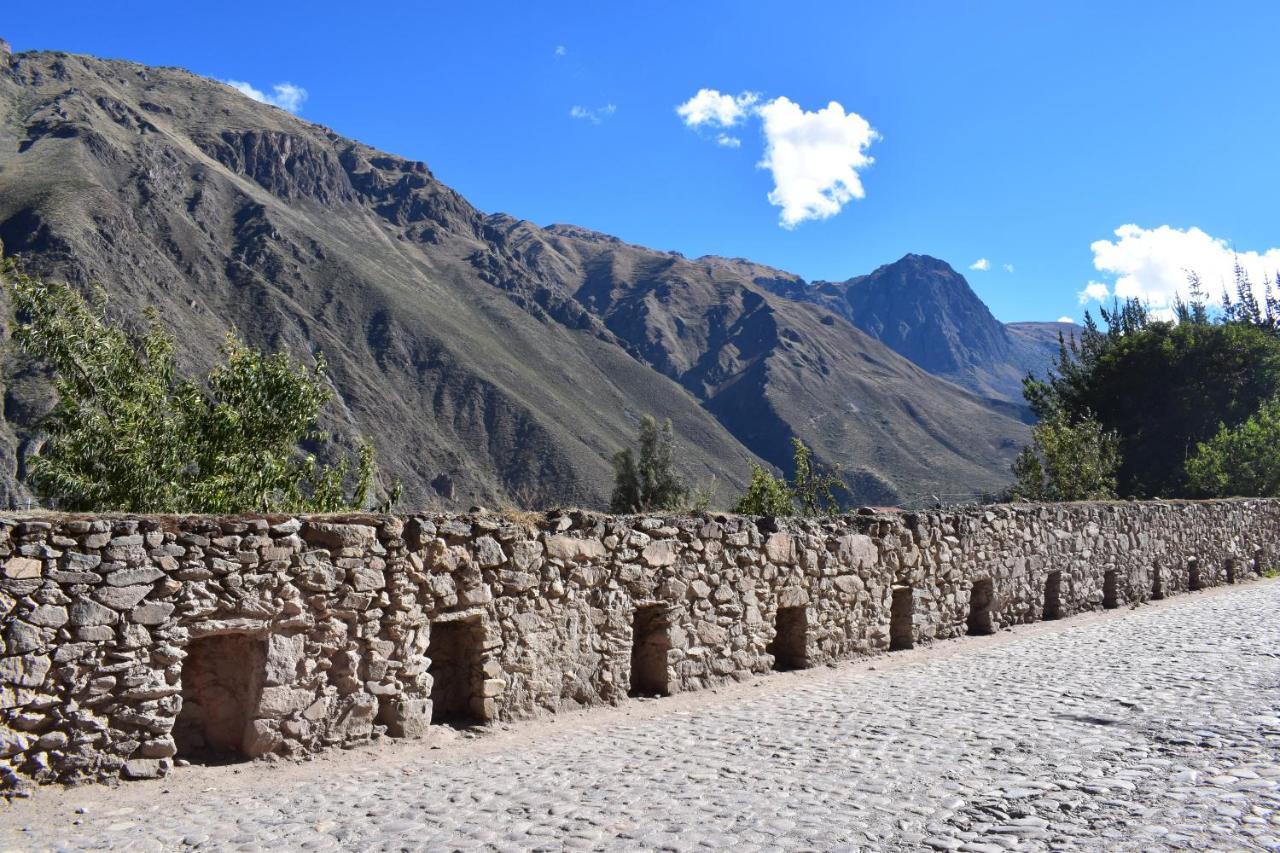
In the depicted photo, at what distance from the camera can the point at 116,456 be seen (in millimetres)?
11844

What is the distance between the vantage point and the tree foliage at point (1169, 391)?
37062mm

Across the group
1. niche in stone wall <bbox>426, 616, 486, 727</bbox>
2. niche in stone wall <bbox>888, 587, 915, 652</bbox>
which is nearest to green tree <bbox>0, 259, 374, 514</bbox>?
niche in stone wall <bbox>426, 616, 486, 727</bbox>

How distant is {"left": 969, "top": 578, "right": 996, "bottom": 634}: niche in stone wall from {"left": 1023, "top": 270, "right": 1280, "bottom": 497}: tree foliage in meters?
26.1

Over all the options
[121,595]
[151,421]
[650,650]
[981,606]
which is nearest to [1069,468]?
[981,606]

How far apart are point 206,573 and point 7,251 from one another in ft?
179

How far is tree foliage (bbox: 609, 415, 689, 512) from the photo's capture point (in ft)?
147

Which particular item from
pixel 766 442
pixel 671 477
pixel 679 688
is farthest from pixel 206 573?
pixel 766 442

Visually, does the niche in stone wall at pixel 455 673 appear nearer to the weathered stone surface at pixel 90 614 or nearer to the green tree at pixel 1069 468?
the weathered stone surface at pixel 90 614

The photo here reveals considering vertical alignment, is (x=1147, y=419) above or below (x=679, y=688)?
above

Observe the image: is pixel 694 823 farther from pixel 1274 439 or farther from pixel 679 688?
pixel 1274 439

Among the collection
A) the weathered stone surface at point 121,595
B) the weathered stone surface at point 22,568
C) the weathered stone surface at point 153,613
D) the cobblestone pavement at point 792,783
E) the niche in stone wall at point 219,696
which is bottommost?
the cobblestone pavement at point 792,783

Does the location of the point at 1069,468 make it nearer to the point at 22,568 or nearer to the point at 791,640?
the point at 791,640

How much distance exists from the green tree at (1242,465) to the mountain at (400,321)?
122ft

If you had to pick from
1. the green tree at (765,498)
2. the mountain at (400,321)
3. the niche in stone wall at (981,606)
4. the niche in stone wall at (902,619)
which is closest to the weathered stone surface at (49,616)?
the niche in stone wall at (902,619)
